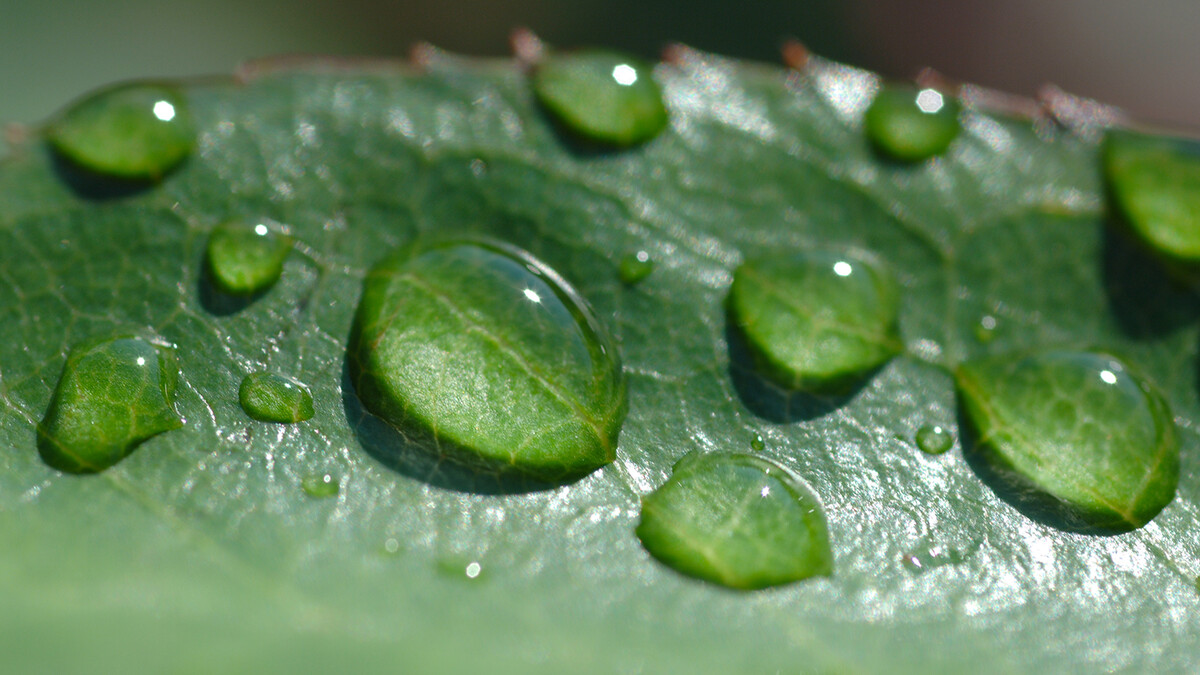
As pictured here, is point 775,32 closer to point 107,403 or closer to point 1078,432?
point 1078,432

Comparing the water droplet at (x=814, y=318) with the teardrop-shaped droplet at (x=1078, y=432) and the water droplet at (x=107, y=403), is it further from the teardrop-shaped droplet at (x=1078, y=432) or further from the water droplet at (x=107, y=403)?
the water droplet at (x=107, y=403)

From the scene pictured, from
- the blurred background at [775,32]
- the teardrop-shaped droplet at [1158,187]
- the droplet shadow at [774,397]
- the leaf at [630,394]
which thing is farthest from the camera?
the blurred background at [775,32]

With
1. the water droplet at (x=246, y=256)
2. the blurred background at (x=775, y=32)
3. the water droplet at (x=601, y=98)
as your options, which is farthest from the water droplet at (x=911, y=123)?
the blurred background at (x=775, y=32)

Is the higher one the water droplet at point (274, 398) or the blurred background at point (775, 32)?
the water droplet at point (274, 398)

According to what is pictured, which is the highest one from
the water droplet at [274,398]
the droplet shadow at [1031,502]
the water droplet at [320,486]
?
the water droplet at [274,398]

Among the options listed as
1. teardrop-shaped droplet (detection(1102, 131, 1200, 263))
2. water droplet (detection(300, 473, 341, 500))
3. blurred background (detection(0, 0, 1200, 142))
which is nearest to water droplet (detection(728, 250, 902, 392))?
teardrop-shaped droplet (detection(1102, 131, 1200, 263))

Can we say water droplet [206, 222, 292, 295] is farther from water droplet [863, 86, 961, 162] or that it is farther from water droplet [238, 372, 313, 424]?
water droplet [863, 86, 961, 162]

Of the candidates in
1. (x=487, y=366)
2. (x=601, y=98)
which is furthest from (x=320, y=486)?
(x=601, y=98)
